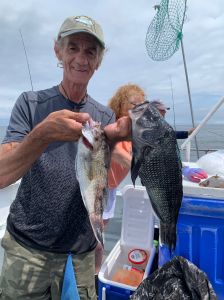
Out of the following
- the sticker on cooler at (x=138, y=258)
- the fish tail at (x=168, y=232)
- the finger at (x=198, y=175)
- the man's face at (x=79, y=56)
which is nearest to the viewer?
the fish tail at (x=168, y=232)

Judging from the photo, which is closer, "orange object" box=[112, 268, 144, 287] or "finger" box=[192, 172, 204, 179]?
"finger" box=[192, 172, 204, 179]

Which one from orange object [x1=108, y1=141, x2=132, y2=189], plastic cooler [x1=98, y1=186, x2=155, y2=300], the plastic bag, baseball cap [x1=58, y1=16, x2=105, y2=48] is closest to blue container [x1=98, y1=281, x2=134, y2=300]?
the plastic bag

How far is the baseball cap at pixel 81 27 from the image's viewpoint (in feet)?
6.86

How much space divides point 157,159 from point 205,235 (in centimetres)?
97

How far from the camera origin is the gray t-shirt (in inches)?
90.6

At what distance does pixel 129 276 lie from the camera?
2869mm

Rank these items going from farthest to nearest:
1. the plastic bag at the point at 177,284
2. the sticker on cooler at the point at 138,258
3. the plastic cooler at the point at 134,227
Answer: the plastic cooler at the point at 134,227 → the sticker on cooler at the point at 138,258 → the plastic bag at the point at 177,284

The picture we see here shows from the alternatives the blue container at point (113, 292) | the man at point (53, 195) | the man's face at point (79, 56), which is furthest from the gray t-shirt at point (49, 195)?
the blue container at point (113, 292)

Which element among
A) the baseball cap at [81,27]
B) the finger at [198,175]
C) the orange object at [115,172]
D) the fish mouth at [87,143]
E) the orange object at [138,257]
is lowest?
the orange object at [138,257]

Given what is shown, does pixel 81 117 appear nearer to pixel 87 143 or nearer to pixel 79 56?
pixel 87 143

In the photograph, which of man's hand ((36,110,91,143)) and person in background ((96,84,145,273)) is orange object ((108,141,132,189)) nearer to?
person in background ((96,84,145,273))

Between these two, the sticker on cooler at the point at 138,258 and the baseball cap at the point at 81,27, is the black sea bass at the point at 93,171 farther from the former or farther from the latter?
the sticker on cooler at the point at 138,258

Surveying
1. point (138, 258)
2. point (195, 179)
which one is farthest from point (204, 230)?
point (138, 258)

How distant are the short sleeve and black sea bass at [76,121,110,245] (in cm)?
63
